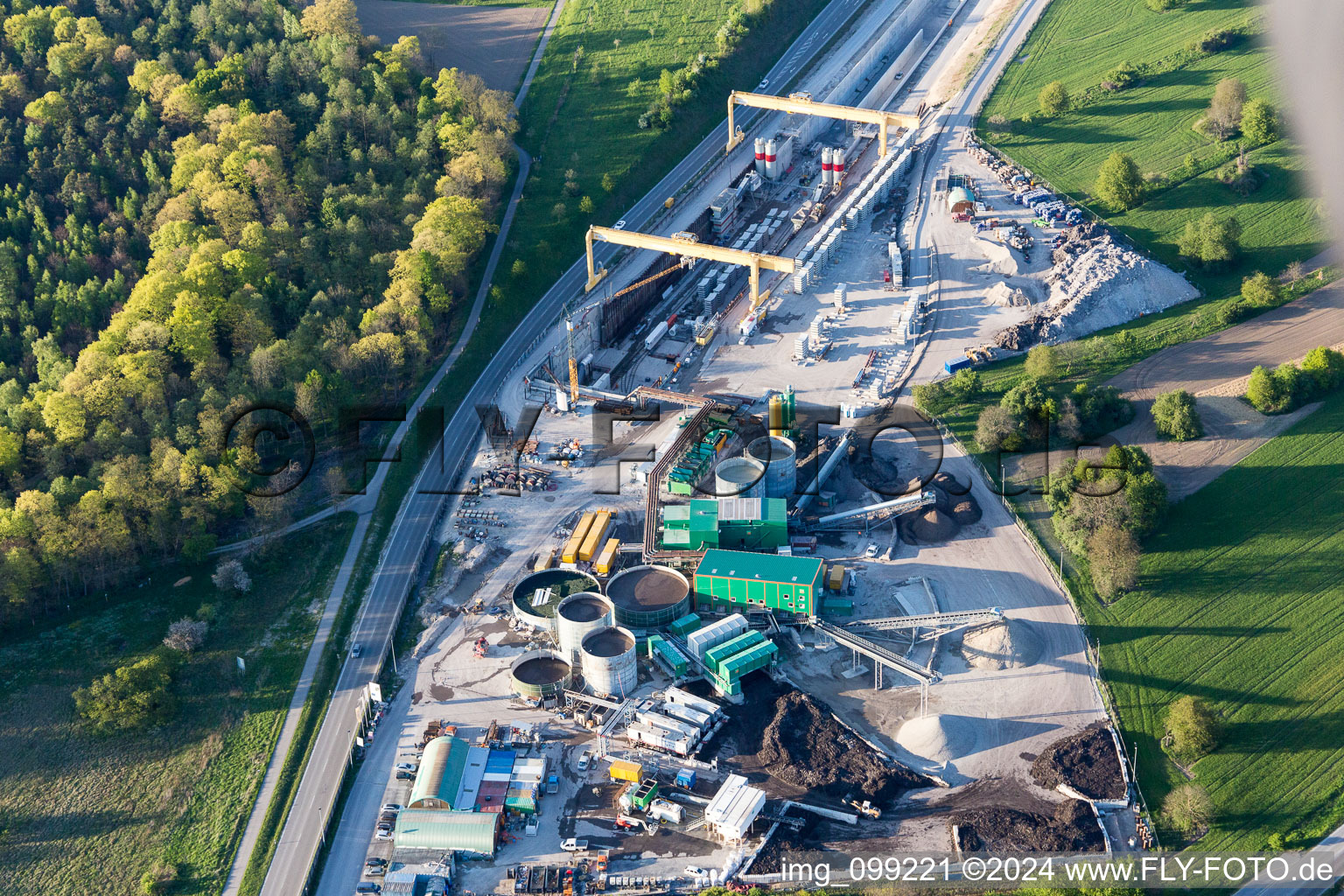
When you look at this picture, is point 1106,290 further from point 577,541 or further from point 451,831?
point 451,831

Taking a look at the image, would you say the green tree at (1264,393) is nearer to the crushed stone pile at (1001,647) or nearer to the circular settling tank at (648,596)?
the crushed stone pile at (1001,647)

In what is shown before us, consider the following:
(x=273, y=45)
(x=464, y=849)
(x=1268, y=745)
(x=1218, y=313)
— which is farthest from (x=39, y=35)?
(x=1268, y=745)

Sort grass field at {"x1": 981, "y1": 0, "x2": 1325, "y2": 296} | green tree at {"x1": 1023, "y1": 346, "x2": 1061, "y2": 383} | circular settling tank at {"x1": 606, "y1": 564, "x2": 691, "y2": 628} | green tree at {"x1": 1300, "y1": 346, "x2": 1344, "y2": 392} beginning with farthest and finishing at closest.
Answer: grass field at {"x1": 981, "y1": 0, "x2": 1325, "y2": 296} < green tree at {"x1": 1023, "y1": 346, "x2": 1061, "y2": 383} < green tree at {"x1": 1300, "y1": 346, "x2": 1344, "y2": 392} < circular settling tank at {"x1": 606, "y1": 564, "x2": 691, "y2": 628}

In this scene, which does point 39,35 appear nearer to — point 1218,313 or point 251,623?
point 251,623

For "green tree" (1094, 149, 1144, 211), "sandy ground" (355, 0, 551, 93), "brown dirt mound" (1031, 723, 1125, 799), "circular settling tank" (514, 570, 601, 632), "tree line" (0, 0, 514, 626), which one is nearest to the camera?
"brown dirt mound" (1031, 723, 1125, 799)

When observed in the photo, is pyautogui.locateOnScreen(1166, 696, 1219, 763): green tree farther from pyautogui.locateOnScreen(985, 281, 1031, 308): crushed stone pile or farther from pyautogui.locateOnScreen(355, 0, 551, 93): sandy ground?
pyautogui.locateOnScreen(355, 0, 551, 93): sandy ground

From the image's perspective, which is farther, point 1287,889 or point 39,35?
point 39,35

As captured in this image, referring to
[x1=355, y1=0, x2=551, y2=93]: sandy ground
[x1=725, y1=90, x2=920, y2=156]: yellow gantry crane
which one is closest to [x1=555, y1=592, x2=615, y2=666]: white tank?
[x1=725, y1=90, x2=920, y2=156]: yellow gantry crane
